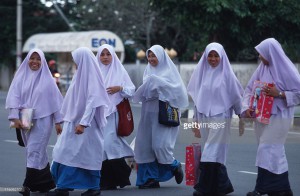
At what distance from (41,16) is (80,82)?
43.7m

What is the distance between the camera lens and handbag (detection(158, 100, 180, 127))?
10.6 meters

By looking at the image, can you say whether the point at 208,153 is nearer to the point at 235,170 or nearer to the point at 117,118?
the point at 117,118

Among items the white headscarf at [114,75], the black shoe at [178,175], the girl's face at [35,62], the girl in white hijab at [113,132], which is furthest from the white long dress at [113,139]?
the girl's face at [35,62]

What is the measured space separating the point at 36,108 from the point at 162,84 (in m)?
1.64

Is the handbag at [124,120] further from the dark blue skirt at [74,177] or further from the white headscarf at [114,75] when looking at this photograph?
the dark blue skirt at [74,177]

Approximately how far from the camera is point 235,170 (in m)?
12.5

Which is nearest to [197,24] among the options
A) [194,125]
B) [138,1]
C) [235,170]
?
[138,1]

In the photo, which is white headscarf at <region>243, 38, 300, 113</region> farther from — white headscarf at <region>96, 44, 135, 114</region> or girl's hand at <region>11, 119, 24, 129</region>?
girl's hand at <region>11, 119, 24, 129</region>

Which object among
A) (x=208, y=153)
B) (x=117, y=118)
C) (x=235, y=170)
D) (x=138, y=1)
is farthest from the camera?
(x=138, y=1)

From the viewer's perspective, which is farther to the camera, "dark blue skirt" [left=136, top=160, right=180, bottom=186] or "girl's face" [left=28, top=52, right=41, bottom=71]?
"dark blue skirt" [left=136, top=160, right=180, bottom=186]

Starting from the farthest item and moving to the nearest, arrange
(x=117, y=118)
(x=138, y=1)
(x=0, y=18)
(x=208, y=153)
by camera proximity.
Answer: (x=0, y=18), (x=138, y=1), (x=117, y=118), (x=208, y=153)

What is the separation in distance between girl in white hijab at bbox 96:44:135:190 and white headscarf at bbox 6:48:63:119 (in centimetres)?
88

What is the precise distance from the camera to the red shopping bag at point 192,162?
973 cm
